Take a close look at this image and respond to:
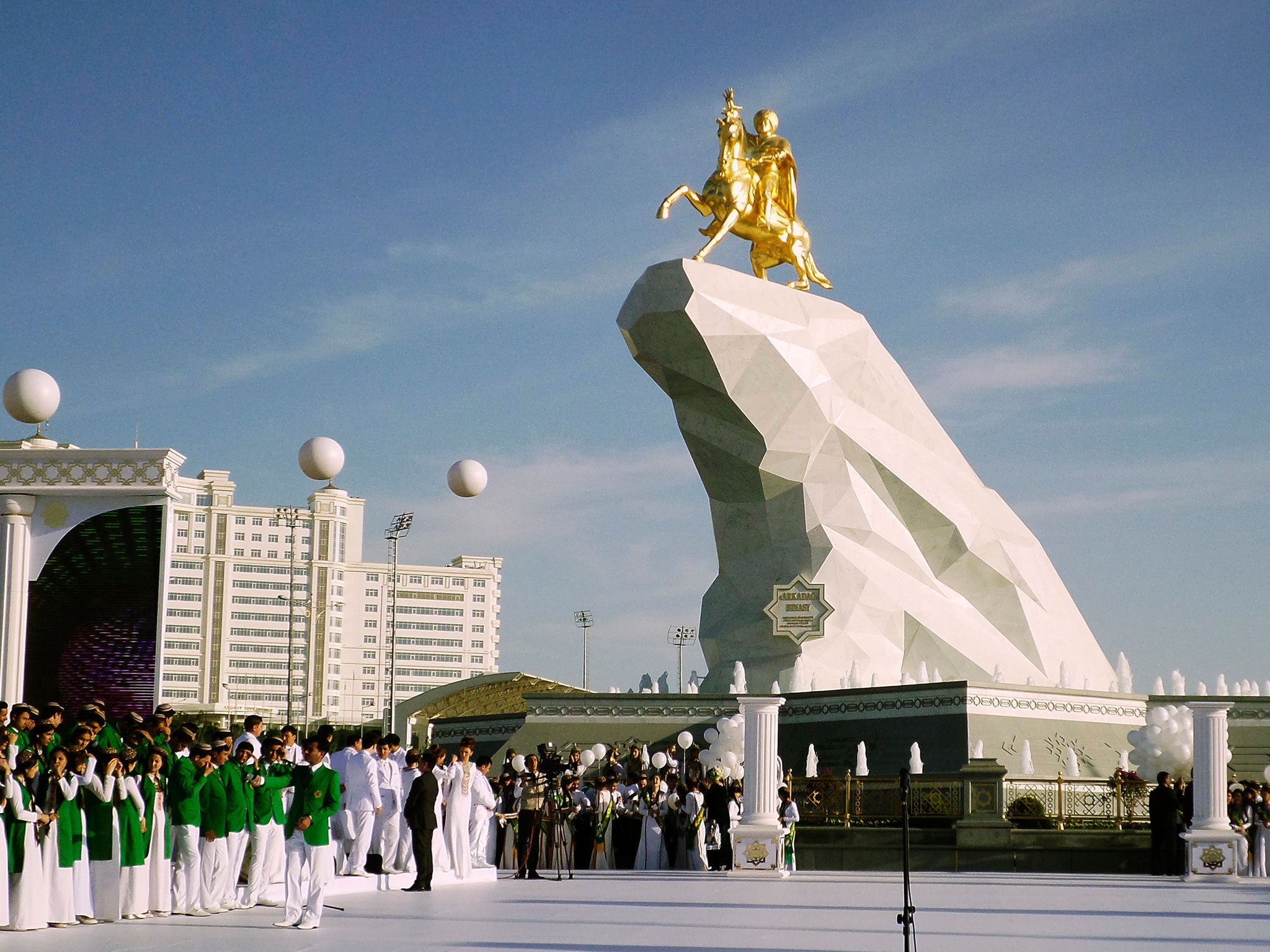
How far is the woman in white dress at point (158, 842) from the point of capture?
1273 cm

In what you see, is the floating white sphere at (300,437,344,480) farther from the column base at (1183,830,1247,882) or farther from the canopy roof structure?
the column base at (1183,830,1247,882)

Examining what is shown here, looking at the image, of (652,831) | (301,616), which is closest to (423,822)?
(652,831)

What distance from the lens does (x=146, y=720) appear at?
1413 centimetres

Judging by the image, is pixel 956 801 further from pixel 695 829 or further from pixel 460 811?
pixel 460 811

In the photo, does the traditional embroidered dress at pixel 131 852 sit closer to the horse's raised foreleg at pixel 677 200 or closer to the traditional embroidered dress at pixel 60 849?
the traditional embroidered dress at pixel 60 849

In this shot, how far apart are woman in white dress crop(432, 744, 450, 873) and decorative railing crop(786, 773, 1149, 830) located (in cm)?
613

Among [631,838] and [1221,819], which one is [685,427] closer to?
[631,838]

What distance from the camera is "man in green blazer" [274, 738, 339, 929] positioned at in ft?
38.7

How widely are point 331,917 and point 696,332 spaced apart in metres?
20.4

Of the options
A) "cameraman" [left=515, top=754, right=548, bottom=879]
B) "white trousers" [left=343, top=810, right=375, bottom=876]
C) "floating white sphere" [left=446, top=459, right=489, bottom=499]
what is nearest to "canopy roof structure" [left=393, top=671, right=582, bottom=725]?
"floating white sphere" [left=446, top=459, right=489, bottom=499]

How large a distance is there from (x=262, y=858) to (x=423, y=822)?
8.91 feet

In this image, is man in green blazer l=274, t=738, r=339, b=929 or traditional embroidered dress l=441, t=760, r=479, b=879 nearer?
man in green blazer l=274, t=738, r=339, b=929

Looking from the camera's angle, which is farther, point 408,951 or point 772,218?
point 772,218

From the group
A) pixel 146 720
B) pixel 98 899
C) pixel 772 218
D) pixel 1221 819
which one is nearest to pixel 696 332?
pixel 772 218
